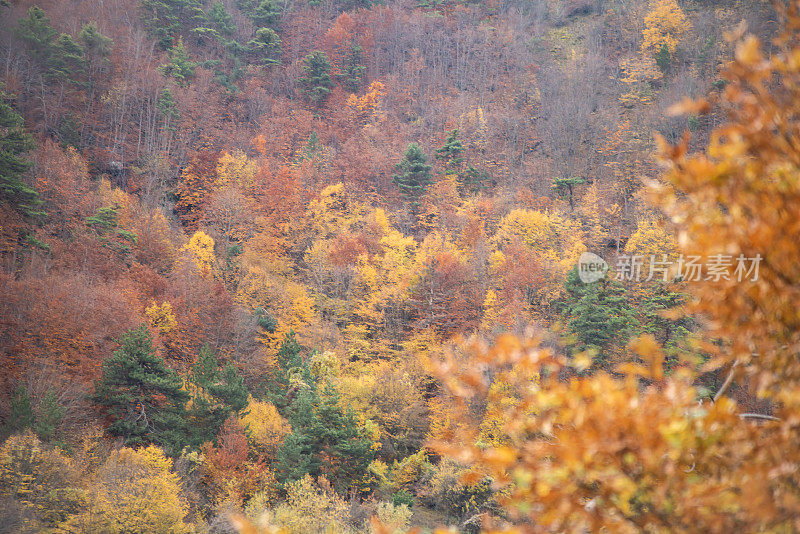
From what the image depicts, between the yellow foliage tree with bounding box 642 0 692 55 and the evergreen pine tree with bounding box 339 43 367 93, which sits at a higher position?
the yellow foliage tree with bounding box 642 0 692 55

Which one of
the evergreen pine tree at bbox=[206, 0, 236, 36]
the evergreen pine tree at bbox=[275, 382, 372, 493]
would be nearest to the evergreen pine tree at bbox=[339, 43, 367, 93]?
the evergreen pine tree at bbox=[206, 0, 236, 36]

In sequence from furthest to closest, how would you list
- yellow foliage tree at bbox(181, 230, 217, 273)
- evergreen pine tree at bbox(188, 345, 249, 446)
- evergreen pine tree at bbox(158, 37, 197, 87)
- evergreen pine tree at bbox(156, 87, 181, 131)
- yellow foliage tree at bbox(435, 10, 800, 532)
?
evergreen pine tree at bbox(158, 37, 197, 87) → evergreen pine tree at bbox(156, 87, 181, 131) → yellow foliage tree at bbox(181, 230, 217, 273) → evergreen pine tree at bbox(188, 345, 249, 446) → yellow foliage tree at bbox(435, 10, 800, 532)

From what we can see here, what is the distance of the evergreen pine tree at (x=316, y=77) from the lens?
52.6m

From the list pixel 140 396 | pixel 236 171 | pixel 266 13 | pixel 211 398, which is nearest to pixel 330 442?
pixel 211 398

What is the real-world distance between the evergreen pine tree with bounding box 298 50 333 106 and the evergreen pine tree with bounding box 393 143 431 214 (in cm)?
1620

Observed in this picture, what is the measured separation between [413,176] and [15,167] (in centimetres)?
2628

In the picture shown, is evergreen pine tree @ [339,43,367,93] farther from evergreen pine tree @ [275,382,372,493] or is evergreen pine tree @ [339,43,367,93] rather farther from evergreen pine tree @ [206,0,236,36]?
evergreen pine tree @ [275,382,372,493]

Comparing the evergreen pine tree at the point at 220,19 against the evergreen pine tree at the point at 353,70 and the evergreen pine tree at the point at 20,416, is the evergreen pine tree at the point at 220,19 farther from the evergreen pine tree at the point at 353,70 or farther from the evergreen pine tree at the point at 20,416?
the evergreen pine tree at the point at 20,416

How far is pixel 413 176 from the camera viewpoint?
41.8m

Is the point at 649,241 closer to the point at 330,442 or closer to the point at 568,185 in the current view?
the point at 568,185

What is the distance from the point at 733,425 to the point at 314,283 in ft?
110

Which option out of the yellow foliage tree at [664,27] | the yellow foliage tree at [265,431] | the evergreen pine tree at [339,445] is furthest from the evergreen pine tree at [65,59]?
the yellow foliage tree at [664,27]

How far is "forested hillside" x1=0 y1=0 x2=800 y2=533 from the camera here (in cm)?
223

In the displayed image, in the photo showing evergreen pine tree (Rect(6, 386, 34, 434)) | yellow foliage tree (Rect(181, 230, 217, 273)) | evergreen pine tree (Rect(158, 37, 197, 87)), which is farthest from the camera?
evergreen pine tree (Rect(158, 37, 197, 87))
